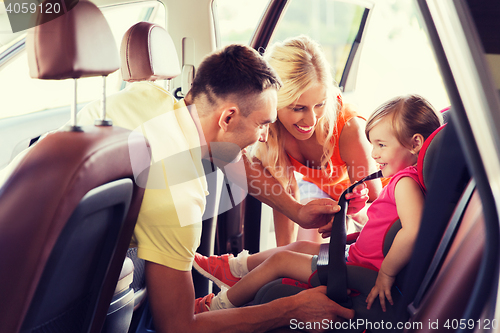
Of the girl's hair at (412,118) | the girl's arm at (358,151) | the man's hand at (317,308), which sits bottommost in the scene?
the man's hand at (317,308)

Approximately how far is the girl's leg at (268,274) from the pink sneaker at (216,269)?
18 cm

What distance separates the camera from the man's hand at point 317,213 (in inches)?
61.9

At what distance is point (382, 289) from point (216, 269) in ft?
2.43

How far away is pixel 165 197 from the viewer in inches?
42.4

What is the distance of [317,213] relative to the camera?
1604mm

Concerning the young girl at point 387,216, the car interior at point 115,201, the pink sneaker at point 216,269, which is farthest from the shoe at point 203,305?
the car interior at point 115,201

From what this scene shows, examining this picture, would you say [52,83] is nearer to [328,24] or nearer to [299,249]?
[328,24]

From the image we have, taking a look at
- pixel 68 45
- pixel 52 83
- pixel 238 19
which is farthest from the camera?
pixel 52 83

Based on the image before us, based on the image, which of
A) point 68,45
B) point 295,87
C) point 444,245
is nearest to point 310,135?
point 295,87

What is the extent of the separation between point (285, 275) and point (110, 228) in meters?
0.64

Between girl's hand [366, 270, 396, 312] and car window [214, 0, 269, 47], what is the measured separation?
1.48 meters

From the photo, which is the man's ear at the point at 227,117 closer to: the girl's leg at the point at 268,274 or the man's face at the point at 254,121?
the man's face at the point at 254,121

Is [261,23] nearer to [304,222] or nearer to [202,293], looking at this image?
[304,222]

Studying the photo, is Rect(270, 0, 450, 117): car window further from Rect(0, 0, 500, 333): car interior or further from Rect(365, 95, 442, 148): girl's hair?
Rect(0, 0, 500, 333): car interior
